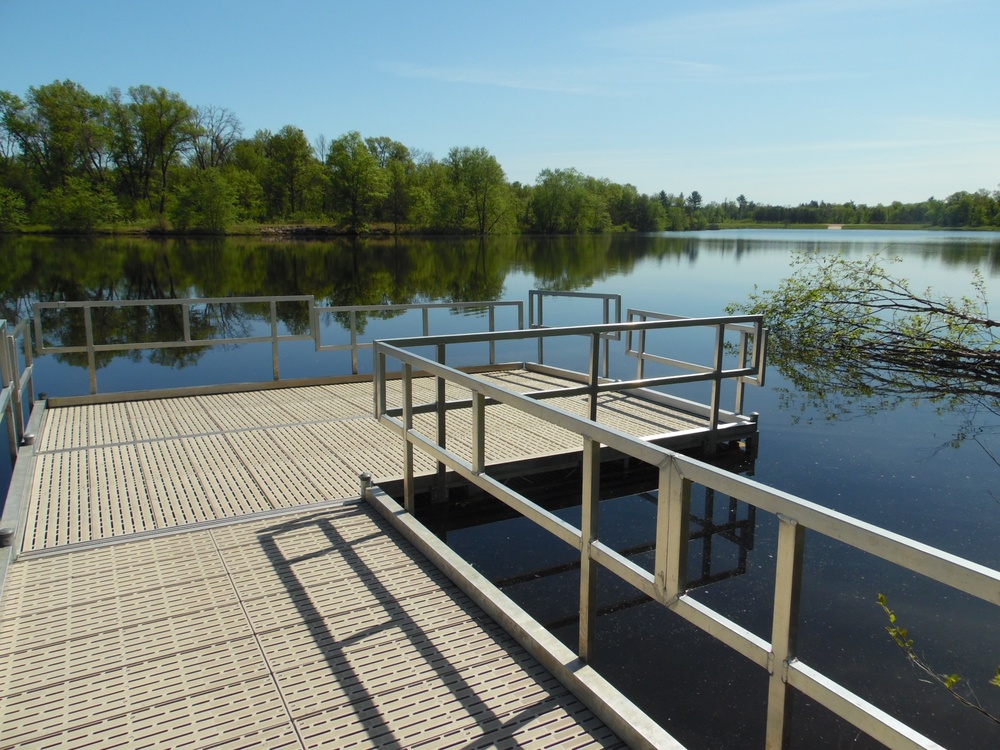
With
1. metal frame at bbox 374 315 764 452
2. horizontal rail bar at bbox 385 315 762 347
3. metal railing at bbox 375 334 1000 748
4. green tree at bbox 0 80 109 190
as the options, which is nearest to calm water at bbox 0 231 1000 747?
metal frame at bbox 374 315 764 452

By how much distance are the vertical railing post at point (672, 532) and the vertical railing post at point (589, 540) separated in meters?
0.32

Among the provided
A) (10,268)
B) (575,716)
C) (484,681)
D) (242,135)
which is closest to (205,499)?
(484,681)

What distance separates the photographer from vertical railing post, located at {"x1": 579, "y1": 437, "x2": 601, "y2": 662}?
8.29 feet

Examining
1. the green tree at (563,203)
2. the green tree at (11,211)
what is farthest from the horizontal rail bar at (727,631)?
the green tree at (563,203)

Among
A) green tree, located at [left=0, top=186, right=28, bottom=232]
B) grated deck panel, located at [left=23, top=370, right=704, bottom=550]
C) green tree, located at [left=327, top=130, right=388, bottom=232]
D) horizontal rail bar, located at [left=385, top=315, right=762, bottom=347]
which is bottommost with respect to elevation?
grated deck panel, located at [left=23, top=370, right=704, bottom=550]

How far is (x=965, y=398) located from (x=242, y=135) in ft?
212

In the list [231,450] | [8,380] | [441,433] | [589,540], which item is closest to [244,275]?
[8,380]

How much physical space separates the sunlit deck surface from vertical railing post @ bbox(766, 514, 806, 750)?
1.86 ft

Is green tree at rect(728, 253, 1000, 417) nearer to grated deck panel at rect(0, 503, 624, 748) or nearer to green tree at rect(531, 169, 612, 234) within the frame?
grated deck panel at rect(0, 503, 624, 748)

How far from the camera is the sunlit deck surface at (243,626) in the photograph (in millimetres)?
2361

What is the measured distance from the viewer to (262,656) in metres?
2.76

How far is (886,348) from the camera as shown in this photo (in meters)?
13.7

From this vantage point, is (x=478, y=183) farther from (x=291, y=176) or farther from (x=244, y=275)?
(x=244, y=275)

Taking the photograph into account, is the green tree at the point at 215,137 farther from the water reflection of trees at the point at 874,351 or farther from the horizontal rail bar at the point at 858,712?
the horizontal rail bar at the point at 858,712
